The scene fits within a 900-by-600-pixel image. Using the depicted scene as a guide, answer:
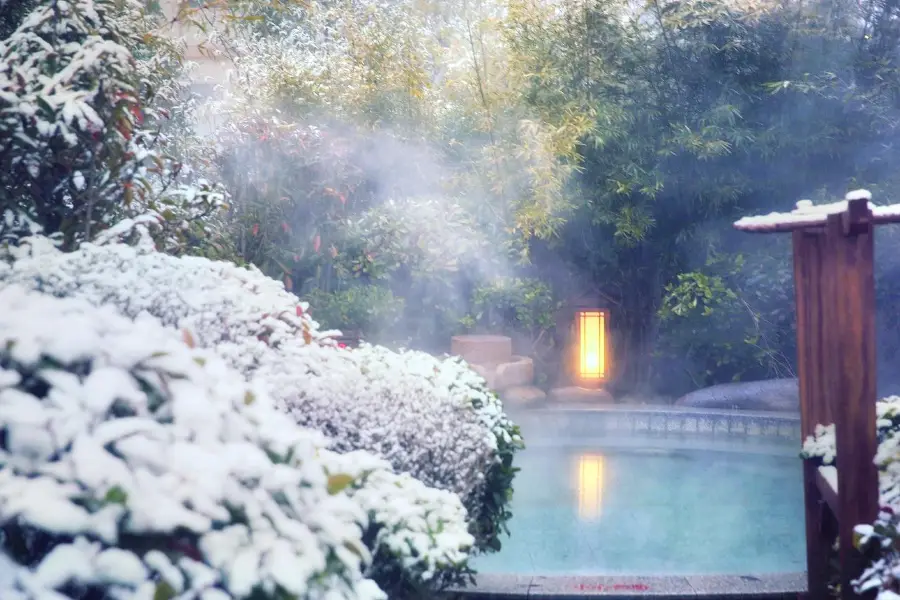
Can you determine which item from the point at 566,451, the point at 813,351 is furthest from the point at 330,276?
the point at 813,351

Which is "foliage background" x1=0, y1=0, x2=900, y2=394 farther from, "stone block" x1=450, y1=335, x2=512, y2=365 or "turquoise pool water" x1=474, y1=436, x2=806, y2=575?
"turquoise pool water" x1=474, y1=436, x2=806, y2=575

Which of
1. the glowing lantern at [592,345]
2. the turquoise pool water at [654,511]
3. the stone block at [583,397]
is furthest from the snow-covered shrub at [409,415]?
the stone block at [583,397]

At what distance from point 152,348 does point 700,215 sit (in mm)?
8369

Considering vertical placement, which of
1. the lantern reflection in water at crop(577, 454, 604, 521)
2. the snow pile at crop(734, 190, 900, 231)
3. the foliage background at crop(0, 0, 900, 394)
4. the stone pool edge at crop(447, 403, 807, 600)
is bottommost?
the stone pool edge at crop(447, 403, 807, 600)

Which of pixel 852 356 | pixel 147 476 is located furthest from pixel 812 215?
pixel 147 476

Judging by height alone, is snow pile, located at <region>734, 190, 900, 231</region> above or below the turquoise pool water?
above

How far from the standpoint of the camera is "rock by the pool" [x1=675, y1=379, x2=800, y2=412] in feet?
25.1

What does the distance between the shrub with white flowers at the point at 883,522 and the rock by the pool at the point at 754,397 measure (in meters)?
4.87

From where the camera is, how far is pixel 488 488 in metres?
3.15

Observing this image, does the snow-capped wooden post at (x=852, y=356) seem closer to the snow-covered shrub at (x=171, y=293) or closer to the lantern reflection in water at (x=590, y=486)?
the snow-covered shrub at (x=171, y=293)

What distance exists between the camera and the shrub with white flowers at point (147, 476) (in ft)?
2.91

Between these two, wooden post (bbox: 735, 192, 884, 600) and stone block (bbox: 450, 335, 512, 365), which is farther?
stone block (bbox: 450, 335, 512, 365)


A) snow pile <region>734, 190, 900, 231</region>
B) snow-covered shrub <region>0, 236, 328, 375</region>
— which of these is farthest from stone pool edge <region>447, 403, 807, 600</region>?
snow pile <region>734, 190, 900, 231</region>

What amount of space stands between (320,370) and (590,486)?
3531mm
